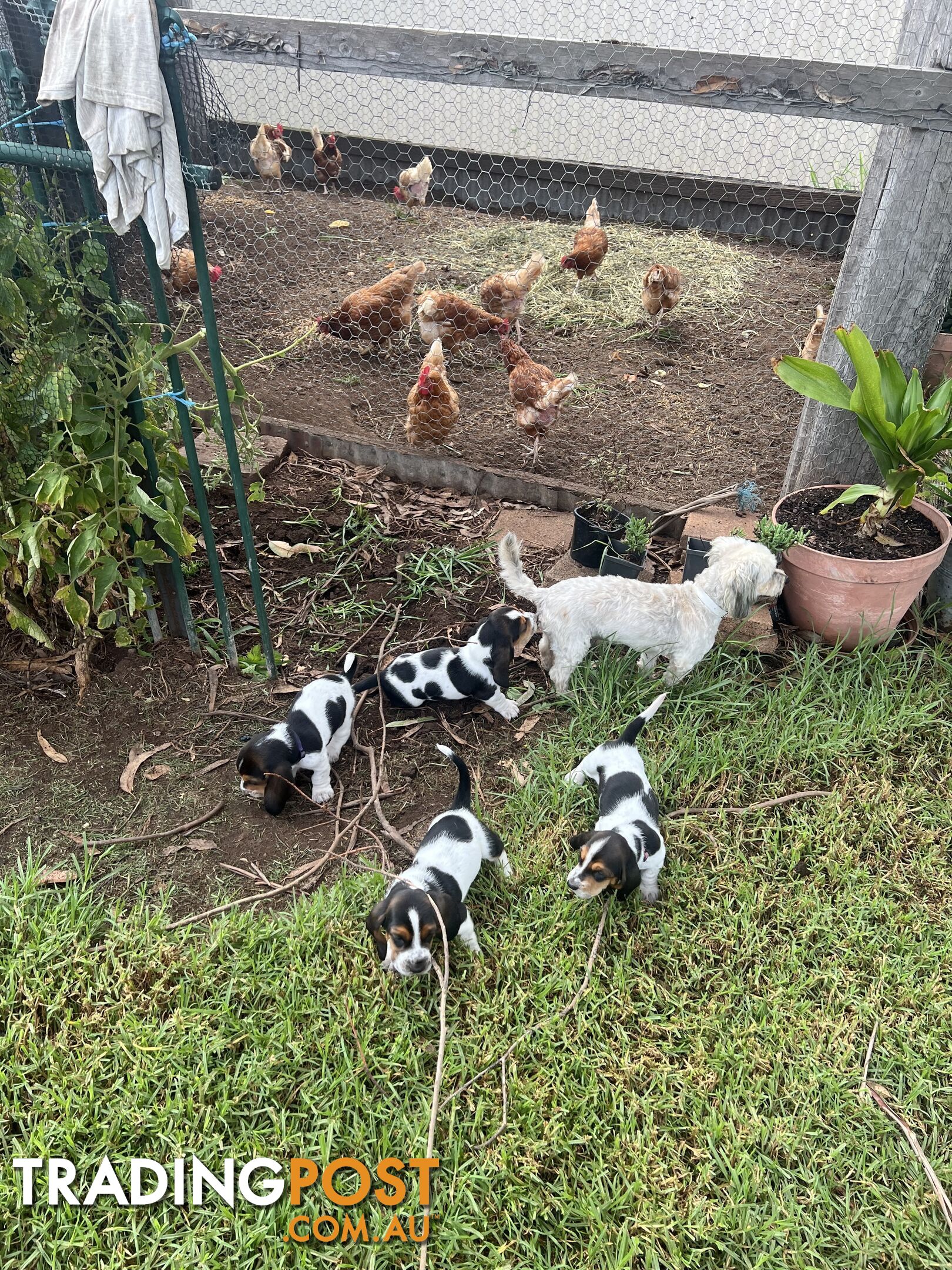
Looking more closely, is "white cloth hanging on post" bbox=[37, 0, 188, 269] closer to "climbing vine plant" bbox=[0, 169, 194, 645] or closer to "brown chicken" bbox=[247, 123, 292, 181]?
"climbing vine plant" bbox=[0, 169, 194, 645]

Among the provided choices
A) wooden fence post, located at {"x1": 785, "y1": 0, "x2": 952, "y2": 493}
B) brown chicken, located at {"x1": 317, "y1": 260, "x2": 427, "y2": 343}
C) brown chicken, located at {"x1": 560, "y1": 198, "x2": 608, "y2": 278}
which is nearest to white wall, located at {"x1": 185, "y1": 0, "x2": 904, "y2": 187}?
brown chicken, located at {"x1": 560, "y1": 198, "x2": 608, "y2": 278}

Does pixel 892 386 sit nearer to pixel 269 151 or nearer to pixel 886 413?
pixel 886 413

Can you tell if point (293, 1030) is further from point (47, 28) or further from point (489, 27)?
point (489, 27)

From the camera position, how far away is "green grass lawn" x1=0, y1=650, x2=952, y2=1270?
194 cm

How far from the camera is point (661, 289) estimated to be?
18.4ft

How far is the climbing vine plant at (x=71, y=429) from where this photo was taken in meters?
2.55

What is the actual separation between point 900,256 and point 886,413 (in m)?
0.63

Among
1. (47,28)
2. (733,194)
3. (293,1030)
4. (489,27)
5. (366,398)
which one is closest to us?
(293,1030)

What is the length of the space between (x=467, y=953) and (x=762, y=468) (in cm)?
326

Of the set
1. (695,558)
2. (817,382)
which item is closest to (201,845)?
(695,558)

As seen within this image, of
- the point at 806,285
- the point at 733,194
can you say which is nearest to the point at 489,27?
the point at 733,194

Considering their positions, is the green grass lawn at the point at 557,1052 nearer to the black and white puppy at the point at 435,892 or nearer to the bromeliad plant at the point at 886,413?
the black and white puppy at the point at 435,892

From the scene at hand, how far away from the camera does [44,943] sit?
2420mm

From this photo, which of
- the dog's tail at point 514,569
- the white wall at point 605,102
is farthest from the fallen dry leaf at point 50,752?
the white wall at point 605,102
